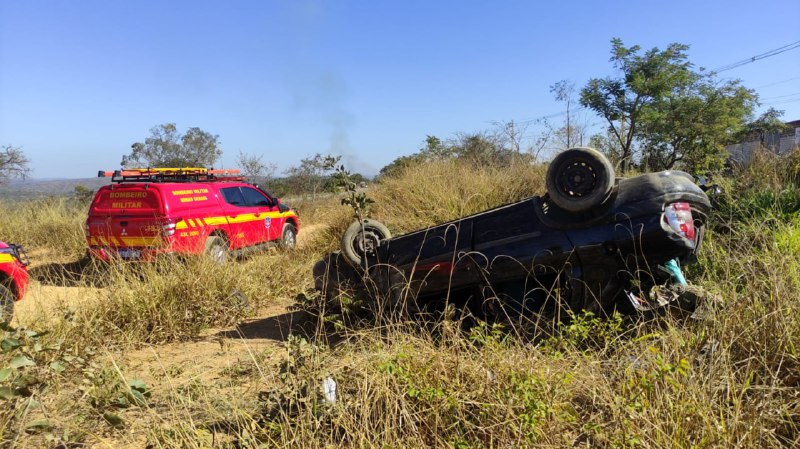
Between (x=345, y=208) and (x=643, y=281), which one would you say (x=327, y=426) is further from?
(x=345, y=208)

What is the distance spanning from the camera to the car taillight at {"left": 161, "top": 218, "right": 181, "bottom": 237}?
7.20 meters

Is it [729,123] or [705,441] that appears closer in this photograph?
[705,441]

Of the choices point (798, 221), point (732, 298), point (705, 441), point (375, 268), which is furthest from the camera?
point (798, 221)

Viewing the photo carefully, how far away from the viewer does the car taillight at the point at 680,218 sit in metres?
3.19

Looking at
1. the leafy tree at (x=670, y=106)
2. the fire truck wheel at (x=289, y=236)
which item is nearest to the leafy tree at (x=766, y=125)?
the leafy tree at (x=670, y=106)

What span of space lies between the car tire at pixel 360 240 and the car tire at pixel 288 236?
557 cm

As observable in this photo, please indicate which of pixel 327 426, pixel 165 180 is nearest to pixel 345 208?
pixel 165 180

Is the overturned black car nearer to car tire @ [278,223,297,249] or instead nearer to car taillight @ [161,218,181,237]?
car taillight @ [161,218,181,237]

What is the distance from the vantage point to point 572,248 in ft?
10.9

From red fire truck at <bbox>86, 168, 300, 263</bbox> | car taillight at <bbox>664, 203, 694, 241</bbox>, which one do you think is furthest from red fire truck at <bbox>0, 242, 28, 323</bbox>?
car taillight at <bbox>664, 203, 694, 241</bbox>

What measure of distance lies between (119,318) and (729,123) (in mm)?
19576

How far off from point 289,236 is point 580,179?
8295 mm

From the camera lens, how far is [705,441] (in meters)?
1.89

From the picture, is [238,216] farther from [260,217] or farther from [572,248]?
[572,248]
